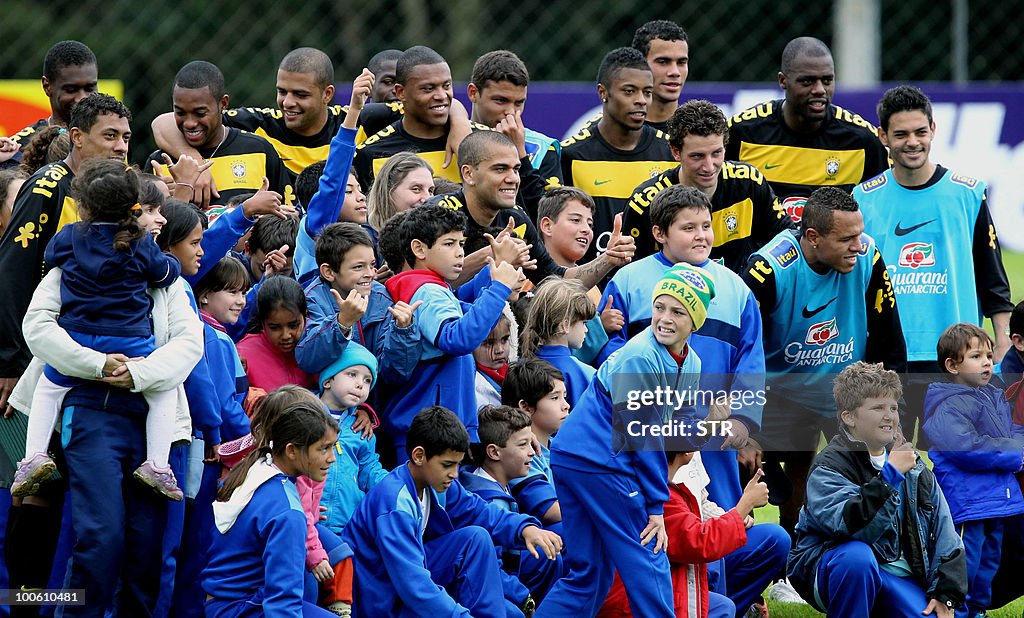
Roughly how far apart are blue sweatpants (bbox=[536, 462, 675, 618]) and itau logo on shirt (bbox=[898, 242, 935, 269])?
9.21 feet

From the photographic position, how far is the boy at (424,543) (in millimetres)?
5336

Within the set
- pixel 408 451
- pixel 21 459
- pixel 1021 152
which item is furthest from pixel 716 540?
pixel 1021 152

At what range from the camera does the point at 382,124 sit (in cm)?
812

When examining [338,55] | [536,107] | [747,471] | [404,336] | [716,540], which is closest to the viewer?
[716,540]

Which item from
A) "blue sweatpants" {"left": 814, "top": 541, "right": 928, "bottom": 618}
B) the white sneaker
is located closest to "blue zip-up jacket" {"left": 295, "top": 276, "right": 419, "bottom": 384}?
"blue sweatpants" {"left": 814, "top": 541, "right": 928, "bottom": 618}

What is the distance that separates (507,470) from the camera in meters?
6.02

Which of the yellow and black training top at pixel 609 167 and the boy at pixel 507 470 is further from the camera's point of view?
the yellow and black training top at pixel 609 167

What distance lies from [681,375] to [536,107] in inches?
284

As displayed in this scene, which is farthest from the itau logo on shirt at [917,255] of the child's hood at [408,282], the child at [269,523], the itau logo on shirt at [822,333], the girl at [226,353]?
the child at [269,523]

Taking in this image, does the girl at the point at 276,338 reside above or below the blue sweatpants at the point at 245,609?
above

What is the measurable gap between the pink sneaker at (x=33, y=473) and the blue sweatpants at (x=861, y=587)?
9.09ft

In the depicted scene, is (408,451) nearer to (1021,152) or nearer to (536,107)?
(536,107)

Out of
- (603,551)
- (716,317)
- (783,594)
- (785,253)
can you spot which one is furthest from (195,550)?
(785,253)

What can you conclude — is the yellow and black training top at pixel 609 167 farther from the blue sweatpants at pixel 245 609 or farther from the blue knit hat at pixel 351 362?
the blue sweatpants at pixel 245 609
